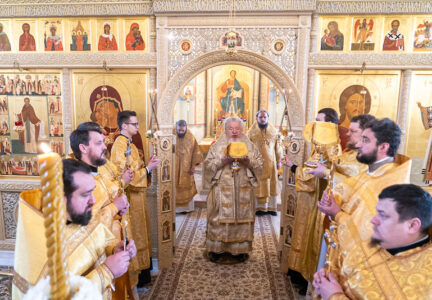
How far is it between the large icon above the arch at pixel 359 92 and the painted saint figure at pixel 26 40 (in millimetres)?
4372

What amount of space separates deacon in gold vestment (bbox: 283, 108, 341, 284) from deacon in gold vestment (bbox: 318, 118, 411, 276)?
75 cm

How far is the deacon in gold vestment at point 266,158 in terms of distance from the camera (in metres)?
6.68

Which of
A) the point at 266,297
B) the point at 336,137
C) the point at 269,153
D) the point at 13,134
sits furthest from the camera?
the point at 269,153

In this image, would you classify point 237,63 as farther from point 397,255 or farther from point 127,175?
point 397,255

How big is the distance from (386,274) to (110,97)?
4164 millimetres

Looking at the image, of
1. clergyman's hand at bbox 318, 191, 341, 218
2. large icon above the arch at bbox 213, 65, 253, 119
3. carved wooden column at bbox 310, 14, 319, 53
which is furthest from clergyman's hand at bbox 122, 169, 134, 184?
large icon above the arch at bbox 213, 65, 253, 119

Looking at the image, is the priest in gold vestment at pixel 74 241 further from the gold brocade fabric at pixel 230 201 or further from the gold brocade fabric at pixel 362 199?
the gold brocade fabric at pixel 230 201

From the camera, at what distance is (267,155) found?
22.1 ft

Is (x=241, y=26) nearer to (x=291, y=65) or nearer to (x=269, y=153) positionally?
(x=291, y=65)

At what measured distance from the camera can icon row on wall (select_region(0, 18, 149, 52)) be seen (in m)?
4.27

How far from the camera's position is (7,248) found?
16.1 ft

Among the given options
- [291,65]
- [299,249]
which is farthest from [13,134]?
[299,249]

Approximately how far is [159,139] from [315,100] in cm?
238

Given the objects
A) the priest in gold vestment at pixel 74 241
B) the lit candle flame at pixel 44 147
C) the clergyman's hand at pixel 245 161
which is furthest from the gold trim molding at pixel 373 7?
the lit candle flame at pixel 44 147
